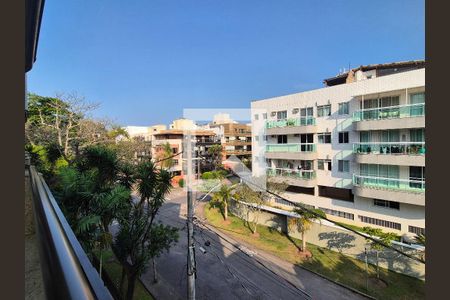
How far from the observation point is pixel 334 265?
783 centimetres

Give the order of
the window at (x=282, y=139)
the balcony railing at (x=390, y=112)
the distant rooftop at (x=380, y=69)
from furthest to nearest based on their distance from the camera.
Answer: the window at (x=282, y=139) → the distant rooftop at (x=380, y=69) → the balcony railing at (x=390, y=112)

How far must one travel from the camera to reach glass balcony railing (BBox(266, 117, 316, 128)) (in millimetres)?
12144

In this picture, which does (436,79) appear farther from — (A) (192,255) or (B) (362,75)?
(B) (362,75)

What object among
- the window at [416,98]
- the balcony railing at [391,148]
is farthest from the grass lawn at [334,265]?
the window at [416,98]

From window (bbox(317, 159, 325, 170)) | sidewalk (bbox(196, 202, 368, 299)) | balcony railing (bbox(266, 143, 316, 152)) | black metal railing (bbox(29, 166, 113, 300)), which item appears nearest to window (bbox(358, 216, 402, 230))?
window (bbox(317, 159, 325, 170))

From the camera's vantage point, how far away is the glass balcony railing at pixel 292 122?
12144 millimetres

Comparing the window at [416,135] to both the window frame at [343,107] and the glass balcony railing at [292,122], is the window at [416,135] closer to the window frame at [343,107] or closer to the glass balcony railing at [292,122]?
the window frame at [343,107]

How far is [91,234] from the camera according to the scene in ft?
12.1

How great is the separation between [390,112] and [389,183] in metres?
2.80

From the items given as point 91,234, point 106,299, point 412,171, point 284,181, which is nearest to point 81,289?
point 106,299

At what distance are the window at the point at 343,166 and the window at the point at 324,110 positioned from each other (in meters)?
2.36

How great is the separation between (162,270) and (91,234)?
4805mm

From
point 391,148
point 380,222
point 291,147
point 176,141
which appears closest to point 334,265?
point 380,222

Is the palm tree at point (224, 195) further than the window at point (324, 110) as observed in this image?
Yes
